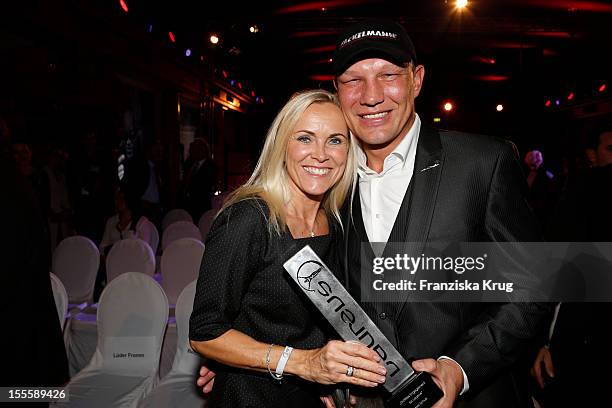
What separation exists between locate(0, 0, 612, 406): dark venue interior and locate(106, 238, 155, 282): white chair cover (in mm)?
114

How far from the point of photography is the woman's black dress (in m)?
1.51

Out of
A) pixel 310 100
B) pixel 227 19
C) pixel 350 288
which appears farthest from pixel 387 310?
pixel 227 19

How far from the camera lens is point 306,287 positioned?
4.29ft

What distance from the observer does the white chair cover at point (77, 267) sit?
174 inches

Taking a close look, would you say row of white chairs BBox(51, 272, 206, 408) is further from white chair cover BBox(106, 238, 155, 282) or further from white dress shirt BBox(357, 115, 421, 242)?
white dress shirt BBox(357, 115, 421, 242)

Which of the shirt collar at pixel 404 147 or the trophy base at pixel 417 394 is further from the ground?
the shirt collar at pixel 404 147

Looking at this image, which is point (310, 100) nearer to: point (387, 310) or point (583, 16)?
point (387, 310)

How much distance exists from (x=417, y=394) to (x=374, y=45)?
1.07 metres

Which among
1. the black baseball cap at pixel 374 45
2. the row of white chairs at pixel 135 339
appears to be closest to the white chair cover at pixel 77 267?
the row of white chairs at pixel 135 339

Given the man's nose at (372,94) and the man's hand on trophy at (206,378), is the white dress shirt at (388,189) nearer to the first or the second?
the man's nose at (372,94)

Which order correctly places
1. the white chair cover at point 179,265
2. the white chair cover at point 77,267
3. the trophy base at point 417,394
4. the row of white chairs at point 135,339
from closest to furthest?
the trophy base at point 417,394, the row of white chairs at point 135,339, the white chair cover at point 179,265, the white chair cover at point 77,267

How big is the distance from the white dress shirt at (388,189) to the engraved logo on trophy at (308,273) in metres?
0.31

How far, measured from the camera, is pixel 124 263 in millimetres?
4469

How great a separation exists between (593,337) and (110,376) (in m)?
2.93
